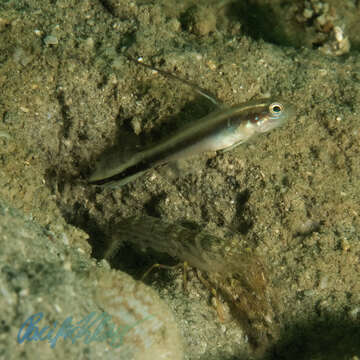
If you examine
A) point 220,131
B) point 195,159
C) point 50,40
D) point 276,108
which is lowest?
point 195,159

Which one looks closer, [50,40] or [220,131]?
[220,131]

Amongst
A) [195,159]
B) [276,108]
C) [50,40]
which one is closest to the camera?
[276,108]

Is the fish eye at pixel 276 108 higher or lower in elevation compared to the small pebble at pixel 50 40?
lower

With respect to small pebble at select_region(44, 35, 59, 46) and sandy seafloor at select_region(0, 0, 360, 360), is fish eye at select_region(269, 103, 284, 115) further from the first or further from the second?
small pebble at select_region(44, 35, 59, 46)

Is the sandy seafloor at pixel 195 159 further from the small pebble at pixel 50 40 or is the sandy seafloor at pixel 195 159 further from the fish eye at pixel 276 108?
the fish eye at pixel 276 108

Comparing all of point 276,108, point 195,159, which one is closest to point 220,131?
point 195,159

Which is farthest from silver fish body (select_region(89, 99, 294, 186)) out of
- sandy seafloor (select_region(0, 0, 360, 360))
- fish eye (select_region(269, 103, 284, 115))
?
sandy seafloor (select_region(0, 0, 360, 360))

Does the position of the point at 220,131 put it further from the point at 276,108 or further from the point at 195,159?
the point at 276,108

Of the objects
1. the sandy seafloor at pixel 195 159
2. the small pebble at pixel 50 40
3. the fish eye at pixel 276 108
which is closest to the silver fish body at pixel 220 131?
the fish eye at pixel 276 108
